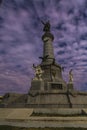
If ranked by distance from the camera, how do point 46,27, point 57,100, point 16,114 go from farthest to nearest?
point 46,27 < point 57,100 < point 16,114

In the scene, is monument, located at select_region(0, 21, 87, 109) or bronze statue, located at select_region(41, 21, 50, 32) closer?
monument, located at select_region(0, 21, 87, 109)

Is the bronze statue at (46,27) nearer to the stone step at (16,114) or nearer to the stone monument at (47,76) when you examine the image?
the stone monument at (47,76)

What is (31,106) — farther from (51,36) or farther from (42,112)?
(51,36)

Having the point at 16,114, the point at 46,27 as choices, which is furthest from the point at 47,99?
the point at 46,27

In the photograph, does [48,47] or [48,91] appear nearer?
[48,91]

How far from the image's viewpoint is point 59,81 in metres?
29.1

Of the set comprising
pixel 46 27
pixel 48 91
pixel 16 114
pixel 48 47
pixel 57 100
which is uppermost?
pixel 46 27

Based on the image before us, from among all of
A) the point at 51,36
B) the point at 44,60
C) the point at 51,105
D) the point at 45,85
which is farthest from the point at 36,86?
the point at 51,36

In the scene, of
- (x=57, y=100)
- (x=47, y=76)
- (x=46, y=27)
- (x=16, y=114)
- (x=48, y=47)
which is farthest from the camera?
(x=46, y=27)

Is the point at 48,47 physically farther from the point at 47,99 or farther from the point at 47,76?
the point at 47,99

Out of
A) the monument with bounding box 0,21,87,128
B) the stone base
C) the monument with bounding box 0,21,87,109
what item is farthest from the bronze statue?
the stone base

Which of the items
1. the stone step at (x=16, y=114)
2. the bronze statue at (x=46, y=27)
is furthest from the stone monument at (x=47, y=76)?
the stone step at (x=16, y=114)

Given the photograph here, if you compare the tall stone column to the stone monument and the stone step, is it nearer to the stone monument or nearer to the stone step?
the stone monument

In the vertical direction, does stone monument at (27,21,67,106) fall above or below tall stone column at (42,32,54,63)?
below
